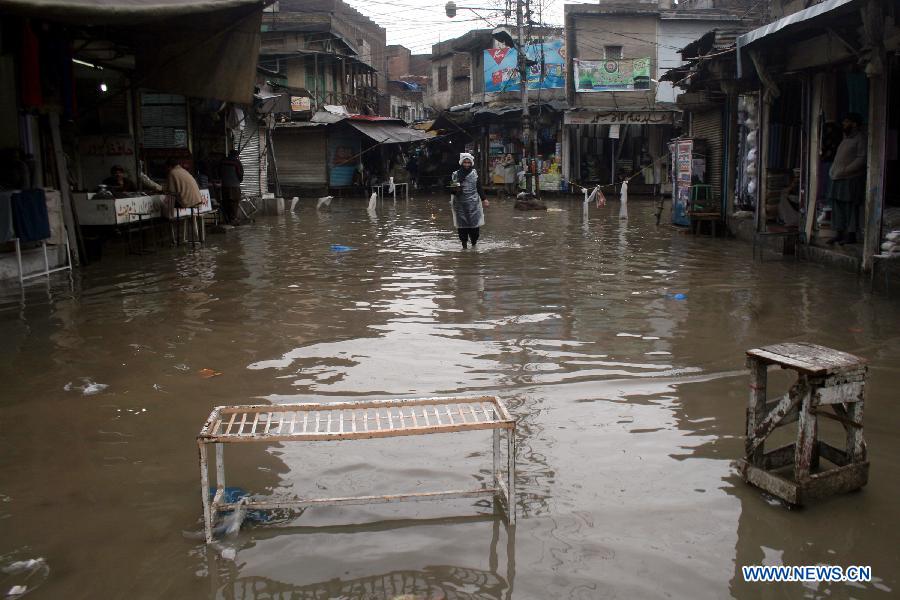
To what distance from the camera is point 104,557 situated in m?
3.38

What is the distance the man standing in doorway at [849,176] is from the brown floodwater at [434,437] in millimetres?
906

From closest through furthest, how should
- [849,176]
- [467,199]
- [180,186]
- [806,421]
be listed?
[806,421] → [849,176] → [467,199] → [180,186]

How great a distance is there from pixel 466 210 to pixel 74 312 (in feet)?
22.8

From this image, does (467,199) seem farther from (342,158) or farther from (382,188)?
(342,158)

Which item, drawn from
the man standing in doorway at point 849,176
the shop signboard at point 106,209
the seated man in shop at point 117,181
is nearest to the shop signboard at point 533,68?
the seated man in shop at point 117,181

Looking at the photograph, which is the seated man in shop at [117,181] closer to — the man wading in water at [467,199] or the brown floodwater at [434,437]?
the brown floodwater at [434,437]

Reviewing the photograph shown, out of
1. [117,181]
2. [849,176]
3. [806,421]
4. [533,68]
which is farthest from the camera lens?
[533,68]

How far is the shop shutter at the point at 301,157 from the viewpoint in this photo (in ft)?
118

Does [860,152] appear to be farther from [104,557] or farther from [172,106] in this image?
[172,106]

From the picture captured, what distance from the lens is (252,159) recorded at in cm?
2458

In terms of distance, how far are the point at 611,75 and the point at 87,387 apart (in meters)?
30.1

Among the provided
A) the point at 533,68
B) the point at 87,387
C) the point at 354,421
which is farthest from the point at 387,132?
the point at 354,421

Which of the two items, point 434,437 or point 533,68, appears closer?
point 434,437

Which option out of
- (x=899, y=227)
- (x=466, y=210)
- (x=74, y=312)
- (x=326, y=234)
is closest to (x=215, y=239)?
(x=326, y=234)
